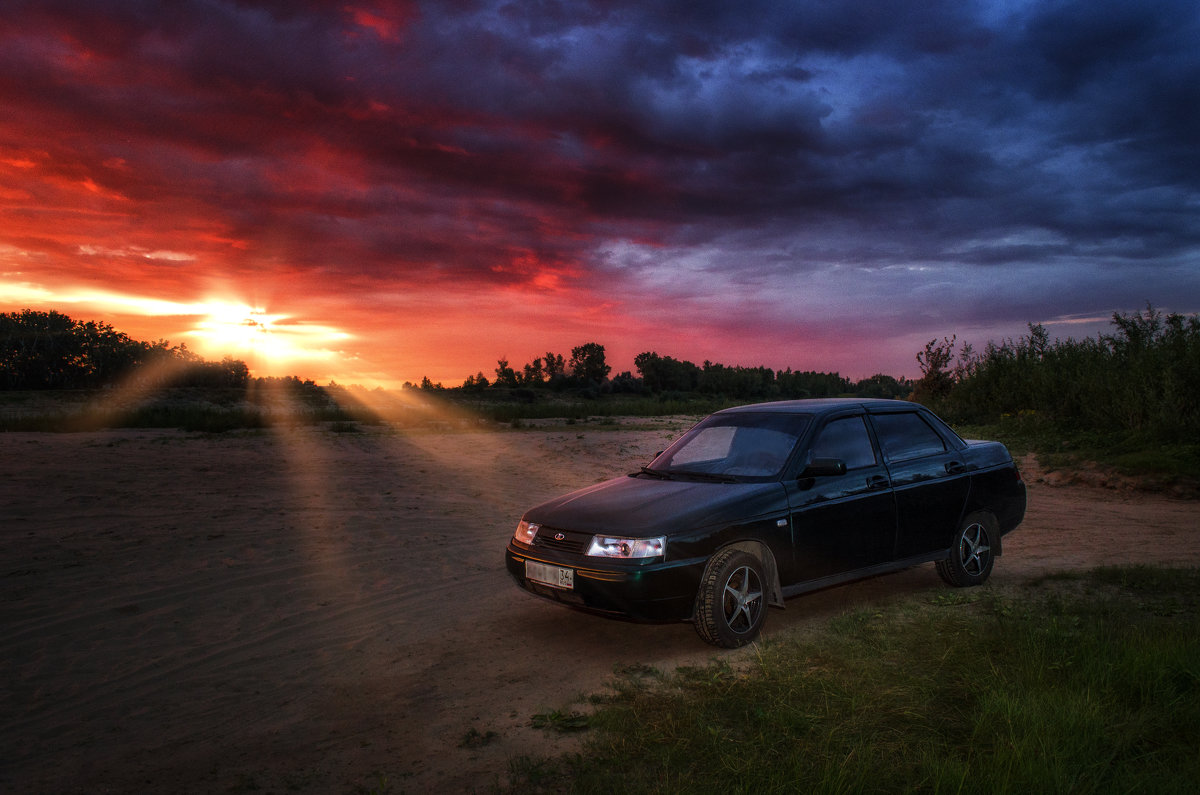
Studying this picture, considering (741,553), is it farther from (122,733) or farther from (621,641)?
(122,733)

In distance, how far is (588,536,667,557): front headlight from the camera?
477cm

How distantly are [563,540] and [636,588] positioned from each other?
715 mm

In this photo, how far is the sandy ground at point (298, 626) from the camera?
151 inches

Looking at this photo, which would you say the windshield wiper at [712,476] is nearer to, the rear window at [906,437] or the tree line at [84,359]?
the rear window at [906,437]

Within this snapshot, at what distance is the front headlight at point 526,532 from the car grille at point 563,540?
75 millimetres

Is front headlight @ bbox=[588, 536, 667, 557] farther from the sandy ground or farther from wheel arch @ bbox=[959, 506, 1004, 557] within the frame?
wheel arch @ bbox=[959, 506, 1004, 557]

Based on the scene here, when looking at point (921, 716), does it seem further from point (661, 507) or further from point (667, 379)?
point (667, 379)

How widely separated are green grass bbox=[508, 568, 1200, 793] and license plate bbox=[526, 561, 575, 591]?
0.80 m

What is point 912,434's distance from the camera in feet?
21.3

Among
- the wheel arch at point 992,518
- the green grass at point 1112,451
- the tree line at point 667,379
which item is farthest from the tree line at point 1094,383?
the tree line at point 667,379

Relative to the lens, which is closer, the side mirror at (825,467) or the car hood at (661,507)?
the car hood at (661,507)

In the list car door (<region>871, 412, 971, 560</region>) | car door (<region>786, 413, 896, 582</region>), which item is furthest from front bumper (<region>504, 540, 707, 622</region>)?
car door (<region>871, 412, 971, 560</region>)

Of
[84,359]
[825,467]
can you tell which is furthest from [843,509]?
[84,359]

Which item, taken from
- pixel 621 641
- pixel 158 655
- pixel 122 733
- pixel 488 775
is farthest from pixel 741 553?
pixel 158 655
